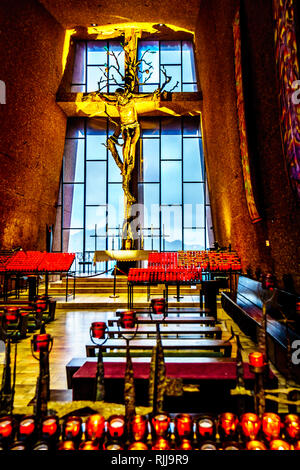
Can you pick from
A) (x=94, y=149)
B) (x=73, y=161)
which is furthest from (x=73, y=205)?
(x=94, y=149)

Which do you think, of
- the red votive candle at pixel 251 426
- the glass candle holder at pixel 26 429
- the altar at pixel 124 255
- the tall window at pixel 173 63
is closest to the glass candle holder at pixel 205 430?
the red votive candle at pixel 251 426

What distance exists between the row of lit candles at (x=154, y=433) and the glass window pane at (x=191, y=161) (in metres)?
10.00

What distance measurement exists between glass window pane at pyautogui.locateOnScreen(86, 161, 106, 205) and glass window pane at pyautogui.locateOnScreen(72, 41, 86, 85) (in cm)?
317

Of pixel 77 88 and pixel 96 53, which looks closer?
pixel 77 88

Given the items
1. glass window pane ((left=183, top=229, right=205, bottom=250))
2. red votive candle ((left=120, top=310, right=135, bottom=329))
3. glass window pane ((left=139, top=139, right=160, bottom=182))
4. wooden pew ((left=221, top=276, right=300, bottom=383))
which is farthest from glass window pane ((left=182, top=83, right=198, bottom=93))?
red votive candle ((left=120, top=310, right=135, bottom=329))

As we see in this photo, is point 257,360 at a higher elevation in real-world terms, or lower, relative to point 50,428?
higher

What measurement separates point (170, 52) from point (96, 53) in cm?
280

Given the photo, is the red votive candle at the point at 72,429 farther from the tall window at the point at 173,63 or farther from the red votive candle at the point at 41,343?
the tall window at the point at 173,63

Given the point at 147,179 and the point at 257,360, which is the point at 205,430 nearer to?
the point at 257,360

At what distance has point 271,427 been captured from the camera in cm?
96

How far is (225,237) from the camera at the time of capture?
7258 millimetres

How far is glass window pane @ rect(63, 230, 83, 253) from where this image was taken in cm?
1048
